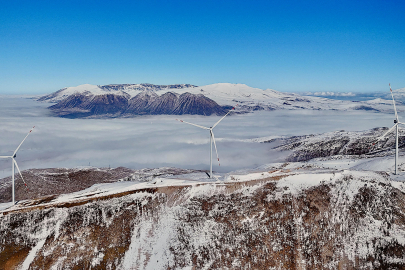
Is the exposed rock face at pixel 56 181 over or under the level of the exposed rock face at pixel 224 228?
under

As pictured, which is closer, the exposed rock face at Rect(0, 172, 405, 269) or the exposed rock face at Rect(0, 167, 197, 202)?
the exposed rock face at Rect(0, 172, 405, 269)

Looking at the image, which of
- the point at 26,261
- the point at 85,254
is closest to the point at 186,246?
the point at 85,254

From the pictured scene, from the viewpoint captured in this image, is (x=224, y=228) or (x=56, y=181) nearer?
(x=224, y=228)

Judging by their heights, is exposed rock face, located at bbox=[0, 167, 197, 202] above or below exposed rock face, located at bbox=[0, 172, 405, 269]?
below

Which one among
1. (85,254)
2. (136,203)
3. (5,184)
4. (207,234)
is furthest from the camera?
(5,184)

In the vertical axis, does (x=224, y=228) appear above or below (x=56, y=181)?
above

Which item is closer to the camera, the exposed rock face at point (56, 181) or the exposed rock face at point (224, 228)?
the exposed rock face at point (224, 228)

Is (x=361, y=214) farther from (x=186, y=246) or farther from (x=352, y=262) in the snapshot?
(x=186, y=246)

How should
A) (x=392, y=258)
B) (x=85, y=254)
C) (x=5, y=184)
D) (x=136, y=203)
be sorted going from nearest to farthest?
(x=392, y=258) → (x=85, y=254) → (x=136, y=203) → (x=5, y=184)
